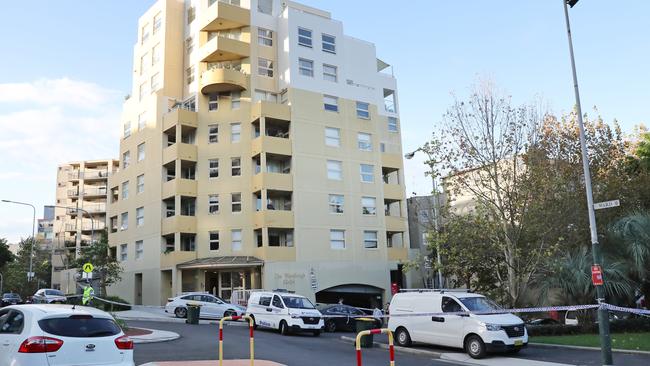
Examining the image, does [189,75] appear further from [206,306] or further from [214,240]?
[206,306]

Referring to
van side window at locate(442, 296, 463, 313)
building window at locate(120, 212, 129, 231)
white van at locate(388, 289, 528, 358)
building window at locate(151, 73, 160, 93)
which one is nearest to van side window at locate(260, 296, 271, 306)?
white van at locate(388, 289, 528, 358)

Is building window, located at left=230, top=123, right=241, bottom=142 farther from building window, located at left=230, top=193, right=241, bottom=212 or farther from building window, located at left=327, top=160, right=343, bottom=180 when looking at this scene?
building window, located at left=327, top=160, right=343, bottom=180

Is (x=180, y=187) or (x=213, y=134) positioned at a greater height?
(x=213, y=134)

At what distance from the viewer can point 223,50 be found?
4081 cm

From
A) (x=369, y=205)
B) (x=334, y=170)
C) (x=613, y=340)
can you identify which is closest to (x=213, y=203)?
(x=334, y=170)

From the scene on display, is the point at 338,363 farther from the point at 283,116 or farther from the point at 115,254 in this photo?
the point at 115,254

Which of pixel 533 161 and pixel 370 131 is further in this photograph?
pixel 370 131

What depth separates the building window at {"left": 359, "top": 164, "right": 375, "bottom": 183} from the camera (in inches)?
1735

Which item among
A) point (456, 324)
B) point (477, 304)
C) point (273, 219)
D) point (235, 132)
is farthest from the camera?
point (235, 132)

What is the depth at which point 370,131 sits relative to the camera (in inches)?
1777

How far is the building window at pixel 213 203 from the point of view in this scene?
134 feet

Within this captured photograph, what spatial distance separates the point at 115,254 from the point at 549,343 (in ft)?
128

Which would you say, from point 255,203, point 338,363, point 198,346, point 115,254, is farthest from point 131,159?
point 338,363

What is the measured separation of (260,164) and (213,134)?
4469 millimetres
